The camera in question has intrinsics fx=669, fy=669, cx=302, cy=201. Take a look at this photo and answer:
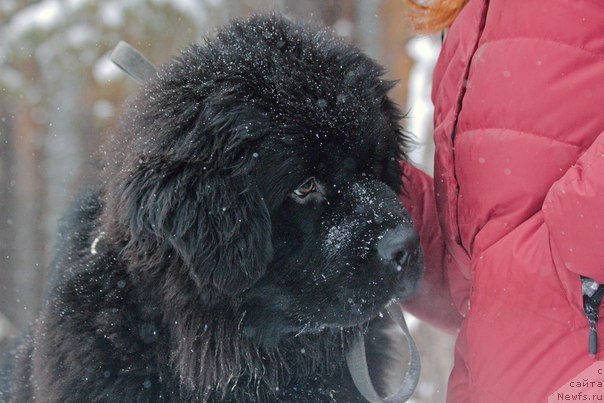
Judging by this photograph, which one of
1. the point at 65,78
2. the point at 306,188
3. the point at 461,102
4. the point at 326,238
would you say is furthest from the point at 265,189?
the point at 65,78

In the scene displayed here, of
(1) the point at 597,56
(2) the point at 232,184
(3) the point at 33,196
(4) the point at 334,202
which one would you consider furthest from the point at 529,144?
(3) the point at 33,196

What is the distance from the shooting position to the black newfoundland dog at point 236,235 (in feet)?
7.24

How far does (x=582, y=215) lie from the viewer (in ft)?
6.01

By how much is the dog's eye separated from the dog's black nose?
299 millimetres

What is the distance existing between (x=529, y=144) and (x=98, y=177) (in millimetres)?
1696

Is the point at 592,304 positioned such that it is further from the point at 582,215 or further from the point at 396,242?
the point at 396,242

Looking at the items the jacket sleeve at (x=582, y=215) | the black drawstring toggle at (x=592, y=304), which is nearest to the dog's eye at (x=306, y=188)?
the jacket sleeve at (x=582, y=215)

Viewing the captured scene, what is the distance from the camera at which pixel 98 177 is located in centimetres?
277

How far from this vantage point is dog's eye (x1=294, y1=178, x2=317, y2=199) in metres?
2.34

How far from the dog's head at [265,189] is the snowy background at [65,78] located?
4283mm

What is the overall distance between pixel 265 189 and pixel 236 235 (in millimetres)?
191

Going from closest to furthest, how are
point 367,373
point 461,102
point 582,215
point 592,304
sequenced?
point 582,215
point 592,304
point 461,102
point 367,373

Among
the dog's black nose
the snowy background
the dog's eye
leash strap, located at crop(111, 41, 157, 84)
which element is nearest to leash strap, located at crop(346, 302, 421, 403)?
the dog's black nose

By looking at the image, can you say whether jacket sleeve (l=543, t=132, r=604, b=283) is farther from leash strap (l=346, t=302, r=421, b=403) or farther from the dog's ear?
the dog's ear
